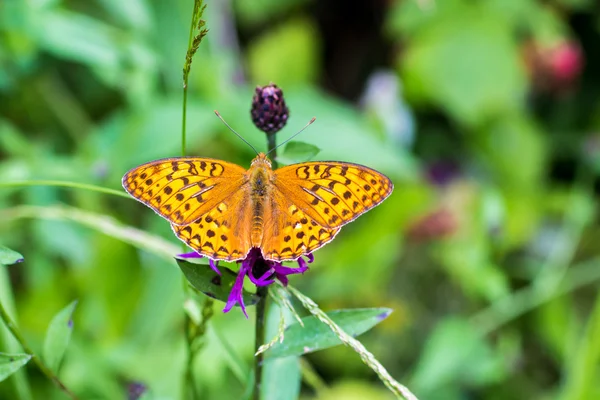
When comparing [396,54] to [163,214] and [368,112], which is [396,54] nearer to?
[368,112]

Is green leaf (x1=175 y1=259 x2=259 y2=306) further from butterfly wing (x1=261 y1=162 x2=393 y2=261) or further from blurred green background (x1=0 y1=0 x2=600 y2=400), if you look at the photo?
blurred green background (x1=0 y1=0 x2=600 y2=400)

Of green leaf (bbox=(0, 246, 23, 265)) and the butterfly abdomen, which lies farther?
the butterfly abdomen

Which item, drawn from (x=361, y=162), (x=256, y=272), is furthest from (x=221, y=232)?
(x=361, y=162)

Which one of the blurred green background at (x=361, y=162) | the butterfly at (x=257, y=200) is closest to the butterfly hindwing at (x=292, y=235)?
the butterfly at (x=257, y=200)

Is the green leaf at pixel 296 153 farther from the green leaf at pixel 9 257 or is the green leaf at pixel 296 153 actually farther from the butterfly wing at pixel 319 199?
the green leaf at pixel 9 257

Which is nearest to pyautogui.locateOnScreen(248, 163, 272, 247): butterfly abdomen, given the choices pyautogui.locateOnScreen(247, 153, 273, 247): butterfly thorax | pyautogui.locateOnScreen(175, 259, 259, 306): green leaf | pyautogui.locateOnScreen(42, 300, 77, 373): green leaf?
pyautogui.locateOnScreen(247, 153, 273, 247): butterfly thorax

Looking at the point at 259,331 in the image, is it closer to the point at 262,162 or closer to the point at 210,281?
the point at 210,281
